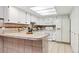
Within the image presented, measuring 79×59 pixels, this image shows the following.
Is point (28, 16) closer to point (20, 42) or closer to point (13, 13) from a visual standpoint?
point (13, 13)

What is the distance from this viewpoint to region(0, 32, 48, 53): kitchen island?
110 inches

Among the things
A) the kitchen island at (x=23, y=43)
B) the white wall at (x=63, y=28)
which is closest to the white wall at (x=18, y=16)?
the kitchen island at (x=23, y=43)

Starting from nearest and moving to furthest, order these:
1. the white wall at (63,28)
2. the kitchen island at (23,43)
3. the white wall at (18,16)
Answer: the kitchen island at (23,43) → the white wall at (18,16) → the white wall at (63,28)

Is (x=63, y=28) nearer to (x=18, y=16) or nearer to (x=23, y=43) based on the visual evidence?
(x=18, y=16)

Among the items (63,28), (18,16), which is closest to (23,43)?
(18,16)

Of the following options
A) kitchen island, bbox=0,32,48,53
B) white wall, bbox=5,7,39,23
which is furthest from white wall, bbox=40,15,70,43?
kitchen island, bbox=0,32,48,53

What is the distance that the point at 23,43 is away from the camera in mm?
3043

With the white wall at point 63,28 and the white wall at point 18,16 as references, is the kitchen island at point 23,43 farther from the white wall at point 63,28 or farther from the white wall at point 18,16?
the white wall at point 63,28

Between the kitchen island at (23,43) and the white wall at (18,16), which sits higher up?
the white wall at (18,16)

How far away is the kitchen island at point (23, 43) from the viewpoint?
110 inches

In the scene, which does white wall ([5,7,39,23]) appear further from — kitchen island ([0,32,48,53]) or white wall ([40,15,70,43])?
white wall ([40,15,70,43])

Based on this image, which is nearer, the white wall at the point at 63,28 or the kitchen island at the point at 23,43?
the kitchen island at the point at 23,43

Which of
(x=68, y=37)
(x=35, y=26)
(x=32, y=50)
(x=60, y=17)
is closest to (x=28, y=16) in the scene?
(x=35, y=26)

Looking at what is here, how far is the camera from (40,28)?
4117mm
